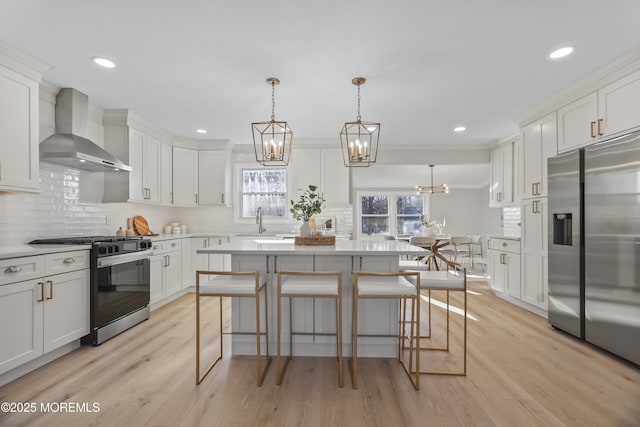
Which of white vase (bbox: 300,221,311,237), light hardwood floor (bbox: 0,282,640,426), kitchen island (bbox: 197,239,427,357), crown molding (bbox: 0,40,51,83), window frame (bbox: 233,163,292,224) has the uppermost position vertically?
crown molding (bbox: 0,40,51,83)

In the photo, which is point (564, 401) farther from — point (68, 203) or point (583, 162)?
point (68, 203)

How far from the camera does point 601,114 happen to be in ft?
9.82

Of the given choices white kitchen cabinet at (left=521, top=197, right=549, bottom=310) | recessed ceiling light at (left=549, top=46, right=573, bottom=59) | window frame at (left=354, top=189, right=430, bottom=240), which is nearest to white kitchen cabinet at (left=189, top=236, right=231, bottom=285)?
white kitchen cabinet at (left=521, top=197, right=549, bottom=310)

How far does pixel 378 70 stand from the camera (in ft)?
9.51

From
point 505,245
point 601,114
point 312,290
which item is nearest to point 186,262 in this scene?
point 312,290

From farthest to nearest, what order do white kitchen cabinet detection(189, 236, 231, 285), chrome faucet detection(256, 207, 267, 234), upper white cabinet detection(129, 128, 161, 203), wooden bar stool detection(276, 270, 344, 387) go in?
chrome faucet detection(256, 207, 267, 234), white kitchen cabinet detection(189, 236, 231, 285), upper white cabinet detection(129, 128, 161, 203), wooden bar stool detection(276, 270, 344, 387)

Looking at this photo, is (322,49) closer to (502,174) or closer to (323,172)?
(323,172)

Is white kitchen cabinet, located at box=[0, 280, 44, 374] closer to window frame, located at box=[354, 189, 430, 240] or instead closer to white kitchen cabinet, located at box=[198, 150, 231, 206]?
white kitchen cabinet, located at box=[198, 150, 231, 206]

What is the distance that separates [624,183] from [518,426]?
2082mm

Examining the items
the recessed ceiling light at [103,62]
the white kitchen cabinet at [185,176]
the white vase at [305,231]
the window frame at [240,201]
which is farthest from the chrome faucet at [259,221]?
the recessed ceiling light at [103,62]

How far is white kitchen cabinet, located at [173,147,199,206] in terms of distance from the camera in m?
5.16

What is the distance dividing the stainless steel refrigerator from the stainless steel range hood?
4.64 metres

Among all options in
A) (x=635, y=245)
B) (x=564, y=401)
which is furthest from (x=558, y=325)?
(x=564, y=401)

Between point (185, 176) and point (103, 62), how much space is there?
8.55 ft
